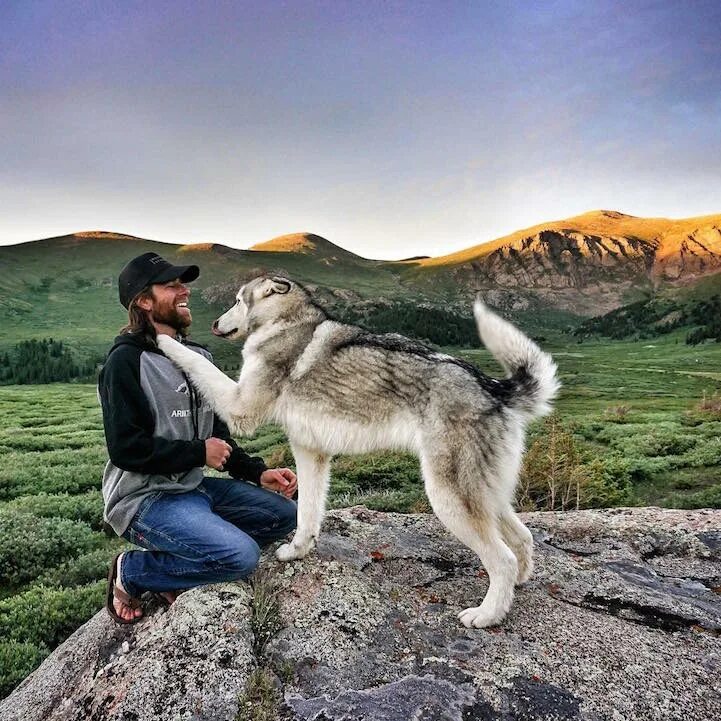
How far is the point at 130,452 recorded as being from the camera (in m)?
4.68

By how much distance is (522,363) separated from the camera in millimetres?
5027

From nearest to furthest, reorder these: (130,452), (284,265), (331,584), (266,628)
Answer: (266,628)
(130,452)
(331,584)
(284,265)

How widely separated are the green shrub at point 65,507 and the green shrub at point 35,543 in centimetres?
82

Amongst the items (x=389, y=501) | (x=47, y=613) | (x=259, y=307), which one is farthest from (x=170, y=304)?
(x=389, y=501)

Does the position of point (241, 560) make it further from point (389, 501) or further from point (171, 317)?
point (389, 501)

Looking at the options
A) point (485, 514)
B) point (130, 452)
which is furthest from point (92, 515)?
point (485, 514)

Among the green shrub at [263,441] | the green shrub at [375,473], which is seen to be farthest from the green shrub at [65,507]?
the green shrub at [263,441]

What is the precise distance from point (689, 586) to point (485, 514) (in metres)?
2.93

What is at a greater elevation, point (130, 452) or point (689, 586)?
point (130, 452)

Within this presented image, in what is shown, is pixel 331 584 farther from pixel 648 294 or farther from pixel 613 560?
pixel 648 294

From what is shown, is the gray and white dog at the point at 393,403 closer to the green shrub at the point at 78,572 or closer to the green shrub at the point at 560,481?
the green shrub at the point at 78,572

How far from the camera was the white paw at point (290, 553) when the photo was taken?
544 centimetres

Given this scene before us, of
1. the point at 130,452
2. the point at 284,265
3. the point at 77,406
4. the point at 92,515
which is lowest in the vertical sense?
the point at 77,406

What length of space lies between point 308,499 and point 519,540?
89.0 inches
